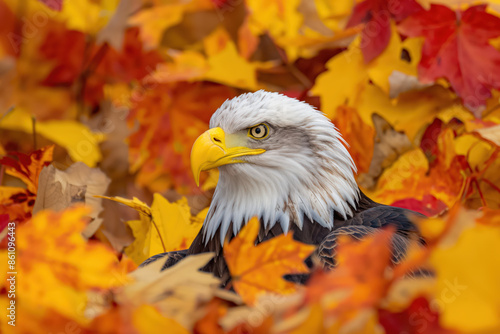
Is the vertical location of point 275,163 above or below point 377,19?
below

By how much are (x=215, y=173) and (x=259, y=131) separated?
0.28m

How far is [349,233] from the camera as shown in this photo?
2.52 ft

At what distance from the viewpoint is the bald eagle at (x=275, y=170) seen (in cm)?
91

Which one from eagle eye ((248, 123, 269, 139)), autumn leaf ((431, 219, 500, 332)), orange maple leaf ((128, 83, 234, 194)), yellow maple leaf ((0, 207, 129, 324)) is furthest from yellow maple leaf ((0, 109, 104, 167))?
autumn leaf ((431, 219, 500, 332))

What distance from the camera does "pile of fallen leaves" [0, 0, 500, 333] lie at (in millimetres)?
405

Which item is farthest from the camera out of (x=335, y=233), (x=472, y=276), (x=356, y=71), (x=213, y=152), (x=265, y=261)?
(x=356, y=71)

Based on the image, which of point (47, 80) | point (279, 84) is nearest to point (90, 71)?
point (47, 80)

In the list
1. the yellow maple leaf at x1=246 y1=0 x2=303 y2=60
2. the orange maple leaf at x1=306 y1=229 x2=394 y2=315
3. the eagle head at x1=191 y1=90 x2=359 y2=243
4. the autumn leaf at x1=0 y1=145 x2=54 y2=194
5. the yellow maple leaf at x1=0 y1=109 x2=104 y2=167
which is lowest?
the yellow maple leaf at x1=0 y1=109 x2=104 y2=167

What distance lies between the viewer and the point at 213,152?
0.90 meters

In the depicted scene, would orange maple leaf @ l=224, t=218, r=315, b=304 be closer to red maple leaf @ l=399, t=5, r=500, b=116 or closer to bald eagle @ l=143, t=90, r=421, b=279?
bald eagle @ l=143, t=90, r=421, b=279

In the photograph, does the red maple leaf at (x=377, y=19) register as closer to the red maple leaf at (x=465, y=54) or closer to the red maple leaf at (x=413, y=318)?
the red maple leaf at (x=465, y=54)

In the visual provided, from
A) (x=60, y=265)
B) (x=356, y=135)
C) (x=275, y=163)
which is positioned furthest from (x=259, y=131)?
(x=60, y=265)

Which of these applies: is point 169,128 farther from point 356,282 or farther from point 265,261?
point 356,282

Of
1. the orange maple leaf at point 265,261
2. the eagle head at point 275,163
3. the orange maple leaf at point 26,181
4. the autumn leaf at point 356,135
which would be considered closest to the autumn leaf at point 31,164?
the orange maple leaf at point 26,181
